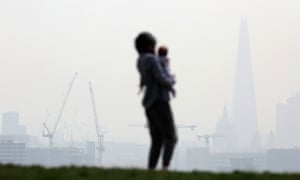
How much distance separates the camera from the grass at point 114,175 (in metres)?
14.6

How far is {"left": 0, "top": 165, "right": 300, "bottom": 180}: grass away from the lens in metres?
14.6

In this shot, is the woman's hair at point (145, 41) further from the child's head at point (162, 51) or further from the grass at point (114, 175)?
the grass at point (114, 175)

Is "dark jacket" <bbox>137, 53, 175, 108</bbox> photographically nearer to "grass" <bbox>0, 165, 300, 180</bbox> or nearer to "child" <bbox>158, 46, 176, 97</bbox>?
"child" <bbox>158, 46, 176, 97</bbox>

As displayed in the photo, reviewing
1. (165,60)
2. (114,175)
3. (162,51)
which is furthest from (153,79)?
(114,175)

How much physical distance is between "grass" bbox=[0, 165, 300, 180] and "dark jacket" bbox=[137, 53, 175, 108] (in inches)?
62.9

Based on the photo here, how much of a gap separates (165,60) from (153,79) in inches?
19.3

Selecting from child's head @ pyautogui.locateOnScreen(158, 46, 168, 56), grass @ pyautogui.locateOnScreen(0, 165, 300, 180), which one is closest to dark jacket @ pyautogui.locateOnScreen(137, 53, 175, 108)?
child's head @ pyautogui.locateOnScreen(158, 46, 168, 56)

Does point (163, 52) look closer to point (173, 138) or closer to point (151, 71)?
point (151, 71)

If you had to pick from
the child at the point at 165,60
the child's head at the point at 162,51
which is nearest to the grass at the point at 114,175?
the child at the point at 165,60

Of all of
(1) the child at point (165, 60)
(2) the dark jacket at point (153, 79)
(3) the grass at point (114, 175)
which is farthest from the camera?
(1) the child at point (165, 60)

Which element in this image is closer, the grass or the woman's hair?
the grass

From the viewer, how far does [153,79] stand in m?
15.9

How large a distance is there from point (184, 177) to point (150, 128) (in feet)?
5.94

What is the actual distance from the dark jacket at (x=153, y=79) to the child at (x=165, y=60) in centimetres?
14
